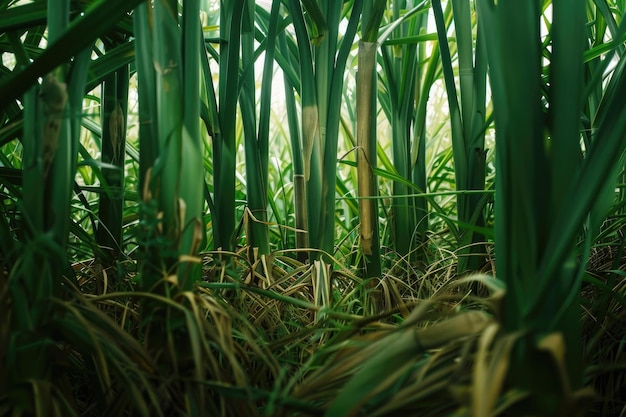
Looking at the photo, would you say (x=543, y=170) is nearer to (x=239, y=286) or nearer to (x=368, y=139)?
(x=239, y=286)

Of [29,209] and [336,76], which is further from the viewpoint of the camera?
[336,76]

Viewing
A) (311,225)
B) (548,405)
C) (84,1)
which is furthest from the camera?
Result: (311,225)

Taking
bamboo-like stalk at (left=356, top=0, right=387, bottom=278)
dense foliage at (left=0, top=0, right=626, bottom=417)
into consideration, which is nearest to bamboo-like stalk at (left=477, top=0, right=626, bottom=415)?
dense foliage at (left=0, top=0, right=626, bottom=417)

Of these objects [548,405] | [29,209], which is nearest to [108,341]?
[29,209]

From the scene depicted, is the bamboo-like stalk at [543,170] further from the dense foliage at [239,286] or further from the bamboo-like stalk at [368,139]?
the bamboo-like stalk at [368,139]

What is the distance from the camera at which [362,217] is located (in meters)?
0.65

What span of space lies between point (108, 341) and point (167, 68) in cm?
15

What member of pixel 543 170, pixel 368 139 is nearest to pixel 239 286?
pixel 543 170

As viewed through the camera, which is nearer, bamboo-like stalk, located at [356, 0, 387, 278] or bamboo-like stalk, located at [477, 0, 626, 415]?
bamboo-like stalk, located at [477, 0, 626, 415]

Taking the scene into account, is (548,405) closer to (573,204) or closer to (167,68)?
(573,204)

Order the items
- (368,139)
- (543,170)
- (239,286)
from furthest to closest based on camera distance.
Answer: (368,139) → (239,286) → (543,170)

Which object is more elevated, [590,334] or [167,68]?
[167,68]

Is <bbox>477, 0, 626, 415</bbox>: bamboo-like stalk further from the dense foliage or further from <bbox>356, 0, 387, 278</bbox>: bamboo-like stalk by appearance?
<bbox>356, 0, 387, 278</bbox>: bamboo-like stalk

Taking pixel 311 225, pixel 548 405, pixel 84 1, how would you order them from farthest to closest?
pixel 311 225
pixel 84 1
pixel 548 405
